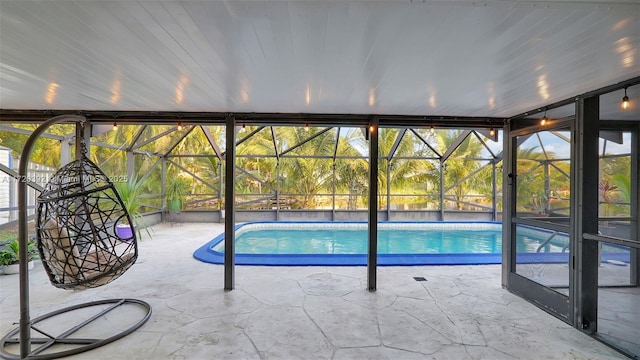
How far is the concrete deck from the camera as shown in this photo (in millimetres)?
2806

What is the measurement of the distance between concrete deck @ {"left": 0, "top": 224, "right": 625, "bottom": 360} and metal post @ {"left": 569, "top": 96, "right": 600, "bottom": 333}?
319 millimetres

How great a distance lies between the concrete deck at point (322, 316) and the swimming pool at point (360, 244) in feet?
1.81

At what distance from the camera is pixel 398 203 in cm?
1152

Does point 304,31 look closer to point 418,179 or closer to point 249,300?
point 249,300

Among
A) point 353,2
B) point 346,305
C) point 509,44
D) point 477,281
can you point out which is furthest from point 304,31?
point 477,281

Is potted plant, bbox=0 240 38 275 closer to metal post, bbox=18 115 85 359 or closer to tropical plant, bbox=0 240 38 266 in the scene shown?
tropical plant, bbox=0 240 38 266

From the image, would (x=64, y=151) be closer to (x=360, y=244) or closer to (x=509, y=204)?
(x=360, y=244)

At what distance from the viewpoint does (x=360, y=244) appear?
8930mm

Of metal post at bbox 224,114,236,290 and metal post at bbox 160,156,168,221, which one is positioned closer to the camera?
metal post at bbox 224,114,236,290

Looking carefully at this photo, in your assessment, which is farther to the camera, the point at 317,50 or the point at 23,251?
the point at 23,251

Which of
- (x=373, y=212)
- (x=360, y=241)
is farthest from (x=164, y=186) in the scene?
(x=373, y=212)

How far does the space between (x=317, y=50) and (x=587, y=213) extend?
3.38 m

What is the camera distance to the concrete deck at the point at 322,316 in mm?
2806

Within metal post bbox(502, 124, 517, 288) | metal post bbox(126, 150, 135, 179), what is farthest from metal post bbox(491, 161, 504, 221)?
metal post bbox(126, 150, 135, 179)
